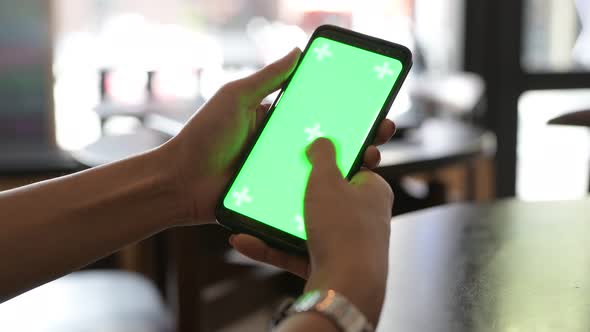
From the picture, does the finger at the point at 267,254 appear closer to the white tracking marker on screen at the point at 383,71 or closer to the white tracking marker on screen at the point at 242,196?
the white tracking marker on screen at the point at 242,196

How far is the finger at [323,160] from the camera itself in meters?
0.56

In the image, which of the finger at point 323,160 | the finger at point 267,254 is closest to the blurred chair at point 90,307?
the finger at point 267,254

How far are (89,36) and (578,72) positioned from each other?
5.27 feet

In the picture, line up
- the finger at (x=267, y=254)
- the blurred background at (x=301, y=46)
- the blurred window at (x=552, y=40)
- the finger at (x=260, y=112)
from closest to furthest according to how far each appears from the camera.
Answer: the finger at (x=267, y=254), the finger at (x=260, y=112), the blurred background at (x=301, y=46), the blurred window at (x=552, y=40)

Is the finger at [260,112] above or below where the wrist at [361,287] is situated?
above

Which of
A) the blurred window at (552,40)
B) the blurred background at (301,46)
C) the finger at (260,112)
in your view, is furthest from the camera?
the blurred window at (552,40)

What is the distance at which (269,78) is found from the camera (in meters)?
0.75

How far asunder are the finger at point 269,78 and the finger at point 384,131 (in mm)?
112

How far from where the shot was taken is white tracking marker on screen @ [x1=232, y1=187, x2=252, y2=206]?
2.31 feet

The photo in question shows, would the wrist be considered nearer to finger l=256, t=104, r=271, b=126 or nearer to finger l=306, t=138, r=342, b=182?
finger l=306, t=138, r=342, b=182

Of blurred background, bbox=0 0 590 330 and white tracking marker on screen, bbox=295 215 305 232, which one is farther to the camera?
blurred background, bbox=0 0 590 330

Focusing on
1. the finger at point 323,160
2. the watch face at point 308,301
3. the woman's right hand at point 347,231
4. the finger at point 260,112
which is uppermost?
the finger at point 323,160

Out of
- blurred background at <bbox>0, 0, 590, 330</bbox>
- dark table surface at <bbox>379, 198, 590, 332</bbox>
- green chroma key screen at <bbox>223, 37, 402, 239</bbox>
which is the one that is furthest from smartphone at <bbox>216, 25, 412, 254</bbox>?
blurred background at <bbox>0, 0, 590, 330</bbox>

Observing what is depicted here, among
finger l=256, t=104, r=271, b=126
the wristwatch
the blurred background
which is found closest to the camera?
the wristwatch
